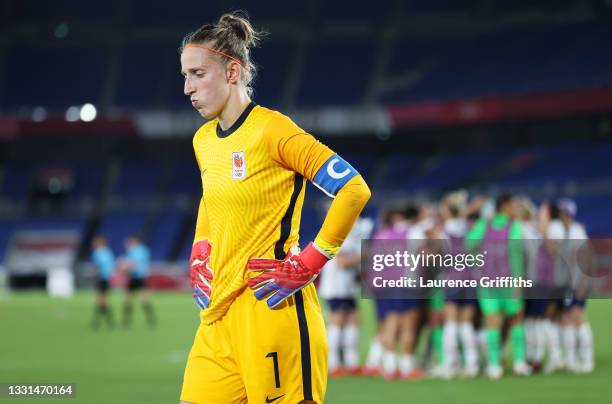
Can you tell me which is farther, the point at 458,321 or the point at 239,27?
the point at 458,321

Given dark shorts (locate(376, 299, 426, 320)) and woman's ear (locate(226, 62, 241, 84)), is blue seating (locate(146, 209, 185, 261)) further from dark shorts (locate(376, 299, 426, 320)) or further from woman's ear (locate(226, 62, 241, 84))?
woman's ear (locate(226, 62, 241, 84))

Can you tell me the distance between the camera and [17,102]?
147ft

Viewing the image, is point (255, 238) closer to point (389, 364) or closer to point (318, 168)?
point (318, 168)

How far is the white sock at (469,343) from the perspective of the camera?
12062 millimetres

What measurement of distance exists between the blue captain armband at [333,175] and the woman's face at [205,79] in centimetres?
55

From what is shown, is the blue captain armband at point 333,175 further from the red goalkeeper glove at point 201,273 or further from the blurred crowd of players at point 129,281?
the blurred crowd of players at point 129,281

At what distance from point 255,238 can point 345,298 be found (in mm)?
8546

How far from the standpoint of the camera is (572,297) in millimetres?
12875

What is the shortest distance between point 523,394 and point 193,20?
37.5 meters

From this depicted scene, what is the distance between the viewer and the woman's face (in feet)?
14.3

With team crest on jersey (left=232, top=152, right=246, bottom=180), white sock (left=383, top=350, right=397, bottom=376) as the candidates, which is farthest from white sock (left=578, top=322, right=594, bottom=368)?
team crest on jersey (left=232, top=152, right=246, bottom=180)

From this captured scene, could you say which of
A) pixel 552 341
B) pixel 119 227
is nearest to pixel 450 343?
pixel 552 341

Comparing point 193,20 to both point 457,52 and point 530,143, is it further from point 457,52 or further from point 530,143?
point 530,143

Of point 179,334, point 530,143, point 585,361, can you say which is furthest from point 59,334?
point 530,143
